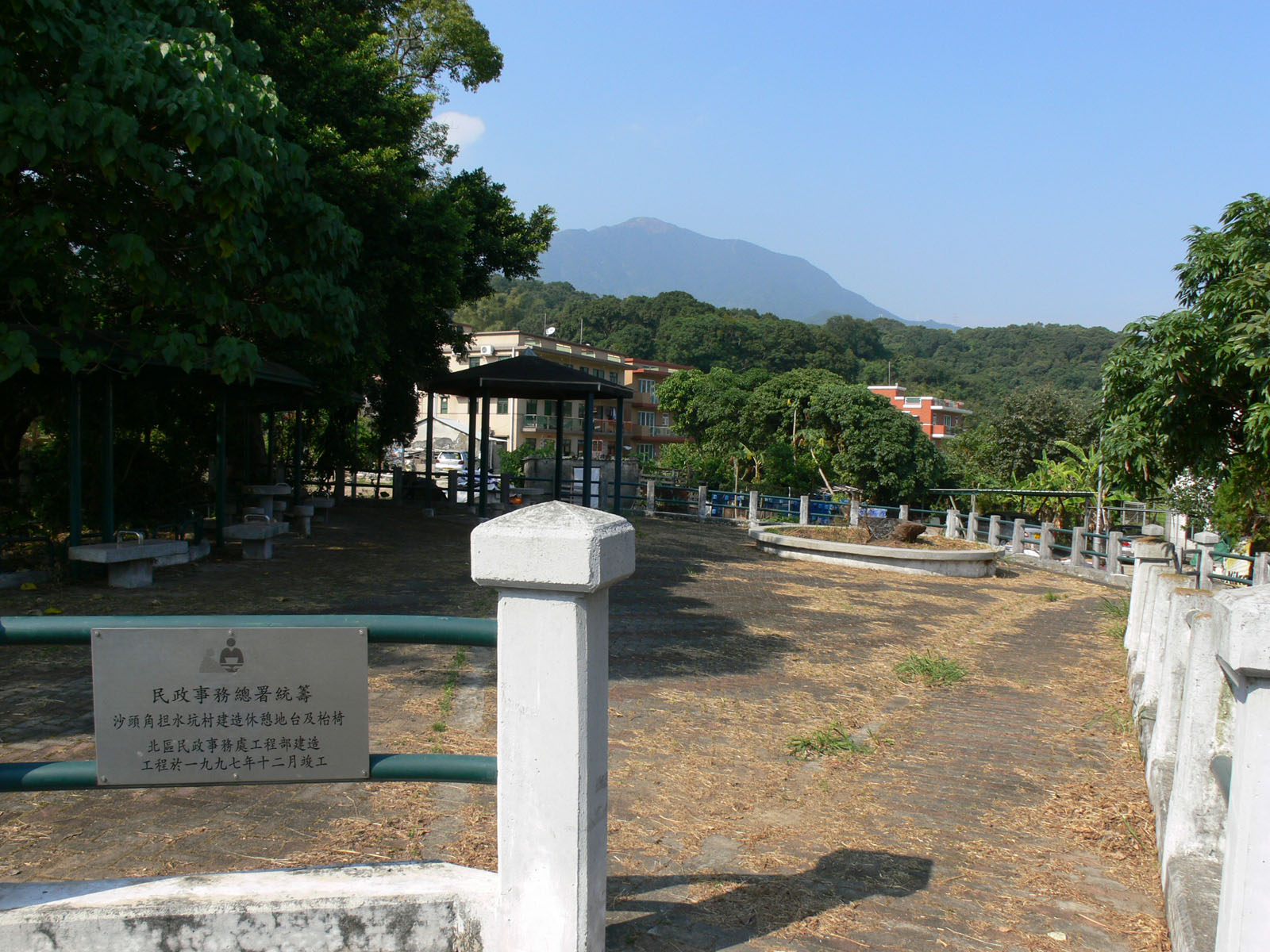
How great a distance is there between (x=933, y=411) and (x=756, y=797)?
7557cm

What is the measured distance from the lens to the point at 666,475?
32.6 metres

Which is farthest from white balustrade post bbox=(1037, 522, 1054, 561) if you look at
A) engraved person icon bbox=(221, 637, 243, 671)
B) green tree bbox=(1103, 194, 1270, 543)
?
engraved person icon bbox=(221, 637, 243, 671)

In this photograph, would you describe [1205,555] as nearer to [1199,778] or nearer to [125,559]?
[1199,778]

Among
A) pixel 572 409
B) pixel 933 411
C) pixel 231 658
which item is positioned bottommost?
pixel 231 658

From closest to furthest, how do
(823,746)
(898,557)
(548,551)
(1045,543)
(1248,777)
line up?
(1248,777), (548,551), (823,746), (898,557), (1045,543)

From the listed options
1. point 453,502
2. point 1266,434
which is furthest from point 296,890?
point 453,502

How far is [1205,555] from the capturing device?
1248 centimetres

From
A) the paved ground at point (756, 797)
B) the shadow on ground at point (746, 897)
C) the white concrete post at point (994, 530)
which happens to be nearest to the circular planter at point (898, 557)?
the white concrete post at point (994, 530)

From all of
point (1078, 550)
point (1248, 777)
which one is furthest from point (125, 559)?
point (1078, 550)

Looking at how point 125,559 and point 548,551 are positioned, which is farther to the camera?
point 125,559

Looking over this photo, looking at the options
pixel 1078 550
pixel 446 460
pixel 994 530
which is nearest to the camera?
pixel 1078 550

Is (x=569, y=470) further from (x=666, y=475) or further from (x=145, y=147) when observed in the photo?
(x=145, y=147)

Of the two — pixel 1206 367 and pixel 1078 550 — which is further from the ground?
pixel 1206 367

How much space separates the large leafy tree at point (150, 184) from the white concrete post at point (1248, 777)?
7.05 m
